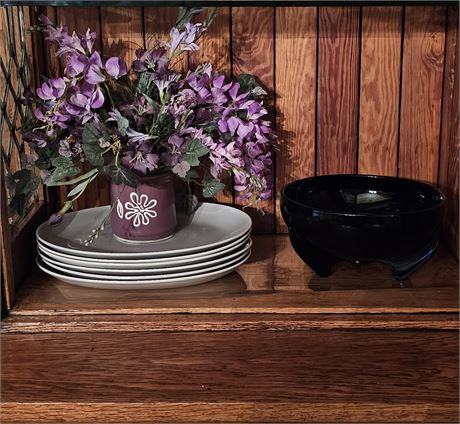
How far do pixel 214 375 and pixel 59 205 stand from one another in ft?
1.87

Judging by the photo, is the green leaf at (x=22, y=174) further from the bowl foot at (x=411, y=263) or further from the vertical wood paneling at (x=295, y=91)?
the bowl foot at (x=411, y=263)

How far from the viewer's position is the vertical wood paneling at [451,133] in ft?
4.47

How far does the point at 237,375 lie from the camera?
1.05m

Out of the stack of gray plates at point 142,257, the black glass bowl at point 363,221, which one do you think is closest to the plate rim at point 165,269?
the stack of gray plates at point 142,257

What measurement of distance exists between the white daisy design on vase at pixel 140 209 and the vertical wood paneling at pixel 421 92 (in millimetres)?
Result: 474

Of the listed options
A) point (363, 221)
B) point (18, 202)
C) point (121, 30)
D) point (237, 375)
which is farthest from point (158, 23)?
point (237, 375)

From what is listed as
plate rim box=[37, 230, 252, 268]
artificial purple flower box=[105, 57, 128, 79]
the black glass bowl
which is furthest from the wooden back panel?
plate rim box=[37, 230, 252, 268]

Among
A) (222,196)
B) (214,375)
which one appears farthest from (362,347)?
(222,196)

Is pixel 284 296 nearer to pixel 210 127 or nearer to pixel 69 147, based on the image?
pixel 210 127

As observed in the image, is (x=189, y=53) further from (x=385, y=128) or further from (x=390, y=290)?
(x=390, y=290)

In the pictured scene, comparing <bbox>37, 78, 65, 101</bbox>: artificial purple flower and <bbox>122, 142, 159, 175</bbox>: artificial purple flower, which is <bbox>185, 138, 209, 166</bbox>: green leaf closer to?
<bbox>122, 142, 159, 175</bbox>: artificial purple flower

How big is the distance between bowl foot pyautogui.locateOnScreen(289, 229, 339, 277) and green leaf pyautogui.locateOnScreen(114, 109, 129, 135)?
0.30 m

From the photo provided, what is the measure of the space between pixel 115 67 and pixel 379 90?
48cm

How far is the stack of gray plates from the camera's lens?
120 centimetres
